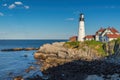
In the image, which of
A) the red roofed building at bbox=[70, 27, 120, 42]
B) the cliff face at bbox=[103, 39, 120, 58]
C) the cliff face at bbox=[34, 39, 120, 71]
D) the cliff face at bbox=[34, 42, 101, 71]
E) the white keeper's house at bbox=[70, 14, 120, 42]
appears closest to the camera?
the cliff face at bbox=[34, 42, 101, 71]

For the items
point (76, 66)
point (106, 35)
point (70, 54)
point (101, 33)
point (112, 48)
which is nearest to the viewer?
point (76, 66)

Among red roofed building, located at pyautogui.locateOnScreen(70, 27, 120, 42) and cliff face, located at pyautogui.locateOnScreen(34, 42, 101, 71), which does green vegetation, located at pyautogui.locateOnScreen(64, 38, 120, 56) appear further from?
red roofed building, located at pyautogui.locateOnScreen(70, 27, 120, 42)

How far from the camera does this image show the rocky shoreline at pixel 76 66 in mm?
37306

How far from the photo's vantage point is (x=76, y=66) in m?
47.2

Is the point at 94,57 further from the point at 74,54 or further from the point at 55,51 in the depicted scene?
the point at 55,51

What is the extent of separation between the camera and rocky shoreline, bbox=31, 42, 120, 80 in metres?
37.3

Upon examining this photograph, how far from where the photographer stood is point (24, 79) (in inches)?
1500

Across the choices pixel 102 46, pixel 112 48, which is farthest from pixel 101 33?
pixel 112 48

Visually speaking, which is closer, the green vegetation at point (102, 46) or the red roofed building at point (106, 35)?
the green vegetation at point (102, 46)

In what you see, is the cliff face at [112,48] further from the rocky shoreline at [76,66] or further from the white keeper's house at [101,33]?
the white keeper's house at [101,33]

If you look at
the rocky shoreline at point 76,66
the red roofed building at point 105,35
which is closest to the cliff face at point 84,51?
the rocky shoreline at point 76,66

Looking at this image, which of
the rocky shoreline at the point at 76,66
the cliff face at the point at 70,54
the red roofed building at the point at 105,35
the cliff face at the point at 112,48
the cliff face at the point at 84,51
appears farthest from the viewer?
the red roofed building at the point at 105,35

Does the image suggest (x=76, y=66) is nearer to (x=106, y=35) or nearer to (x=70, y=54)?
(x=70, y=54)

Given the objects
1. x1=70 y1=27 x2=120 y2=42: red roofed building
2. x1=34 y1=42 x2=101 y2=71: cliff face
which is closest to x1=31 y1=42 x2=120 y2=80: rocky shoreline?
x1=34 y1=42 x2=101 y2=71: cliff face
